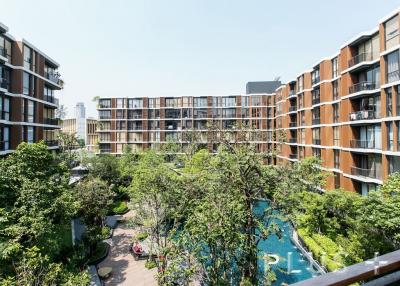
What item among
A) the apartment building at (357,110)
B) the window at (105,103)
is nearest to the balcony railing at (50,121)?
the window at (105,103)

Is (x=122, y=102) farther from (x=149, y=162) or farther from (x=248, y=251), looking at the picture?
(x=248, y=251)

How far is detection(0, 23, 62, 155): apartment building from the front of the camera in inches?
1160

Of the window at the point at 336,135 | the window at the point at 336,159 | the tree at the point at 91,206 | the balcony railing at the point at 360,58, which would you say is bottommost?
the tree at the point at 91,206

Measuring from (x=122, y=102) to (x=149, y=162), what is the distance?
124 feet

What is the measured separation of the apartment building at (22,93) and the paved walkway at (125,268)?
1463cm

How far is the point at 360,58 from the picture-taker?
29.4 metres

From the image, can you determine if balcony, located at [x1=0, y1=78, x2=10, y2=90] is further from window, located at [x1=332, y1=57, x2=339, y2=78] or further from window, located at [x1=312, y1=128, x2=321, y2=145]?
window, located at [x1=312, y1=128, x2=321, y2=145]

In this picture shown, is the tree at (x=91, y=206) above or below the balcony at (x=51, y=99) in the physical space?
below

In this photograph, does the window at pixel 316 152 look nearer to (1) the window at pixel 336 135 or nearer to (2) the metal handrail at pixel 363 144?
(1) the window at pixel 336 135

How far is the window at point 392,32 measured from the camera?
23891mm

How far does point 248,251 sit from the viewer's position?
1382 cm

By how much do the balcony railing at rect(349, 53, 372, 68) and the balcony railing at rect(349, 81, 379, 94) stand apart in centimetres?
229

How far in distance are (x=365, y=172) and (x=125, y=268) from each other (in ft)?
80.6

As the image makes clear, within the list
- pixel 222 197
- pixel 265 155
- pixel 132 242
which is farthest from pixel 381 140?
pixel 132 242
